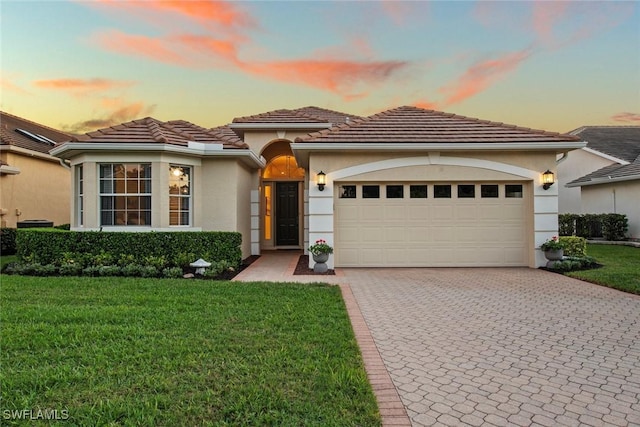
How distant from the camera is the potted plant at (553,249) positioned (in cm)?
1039

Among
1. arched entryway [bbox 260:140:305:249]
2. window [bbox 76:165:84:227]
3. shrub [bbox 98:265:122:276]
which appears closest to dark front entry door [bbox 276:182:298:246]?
arched entryway [bbox 260:140:305:249]

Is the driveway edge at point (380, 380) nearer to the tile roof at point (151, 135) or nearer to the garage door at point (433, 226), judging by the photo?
the garage door at point (433, 226)

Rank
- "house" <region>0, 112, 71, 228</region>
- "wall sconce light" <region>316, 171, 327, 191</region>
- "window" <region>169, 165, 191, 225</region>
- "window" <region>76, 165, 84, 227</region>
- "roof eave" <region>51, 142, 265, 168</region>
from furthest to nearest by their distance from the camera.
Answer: "house" <region>0, 112, 71, 228</region>
"window" <region>76, 165, 84, 227</region>
"window" <region>169, 165, 191, 225</region>
"wall sconce light" <region>316, 171, 327, 191</region>
"roof eave" <region>51, 142, 265, 168</region>

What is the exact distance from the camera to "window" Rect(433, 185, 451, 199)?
11.0 meters

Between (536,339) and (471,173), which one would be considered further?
(471,173)

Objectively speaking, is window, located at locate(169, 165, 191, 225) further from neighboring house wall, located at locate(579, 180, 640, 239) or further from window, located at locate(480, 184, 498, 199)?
neighboring house wall, located at locate(579, 180, 640, 239)

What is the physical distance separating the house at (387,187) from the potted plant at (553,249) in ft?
0.69

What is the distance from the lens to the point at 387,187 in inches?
436

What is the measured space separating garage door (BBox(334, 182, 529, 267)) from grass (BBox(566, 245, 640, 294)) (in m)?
1.85

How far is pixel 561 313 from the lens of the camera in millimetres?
6145

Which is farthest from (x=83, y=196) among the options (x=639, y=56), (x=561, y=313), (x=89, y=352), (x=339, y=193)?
(x=639, y=56)

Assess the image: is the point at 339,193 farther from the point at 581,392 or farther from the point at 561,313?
the point at 581,392

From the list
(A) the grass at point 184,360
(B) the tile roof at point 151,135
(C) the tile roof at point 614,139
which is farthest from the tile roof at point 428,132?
(C) the tile roof at point 614,139

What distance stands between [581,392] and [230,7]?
13.1m
